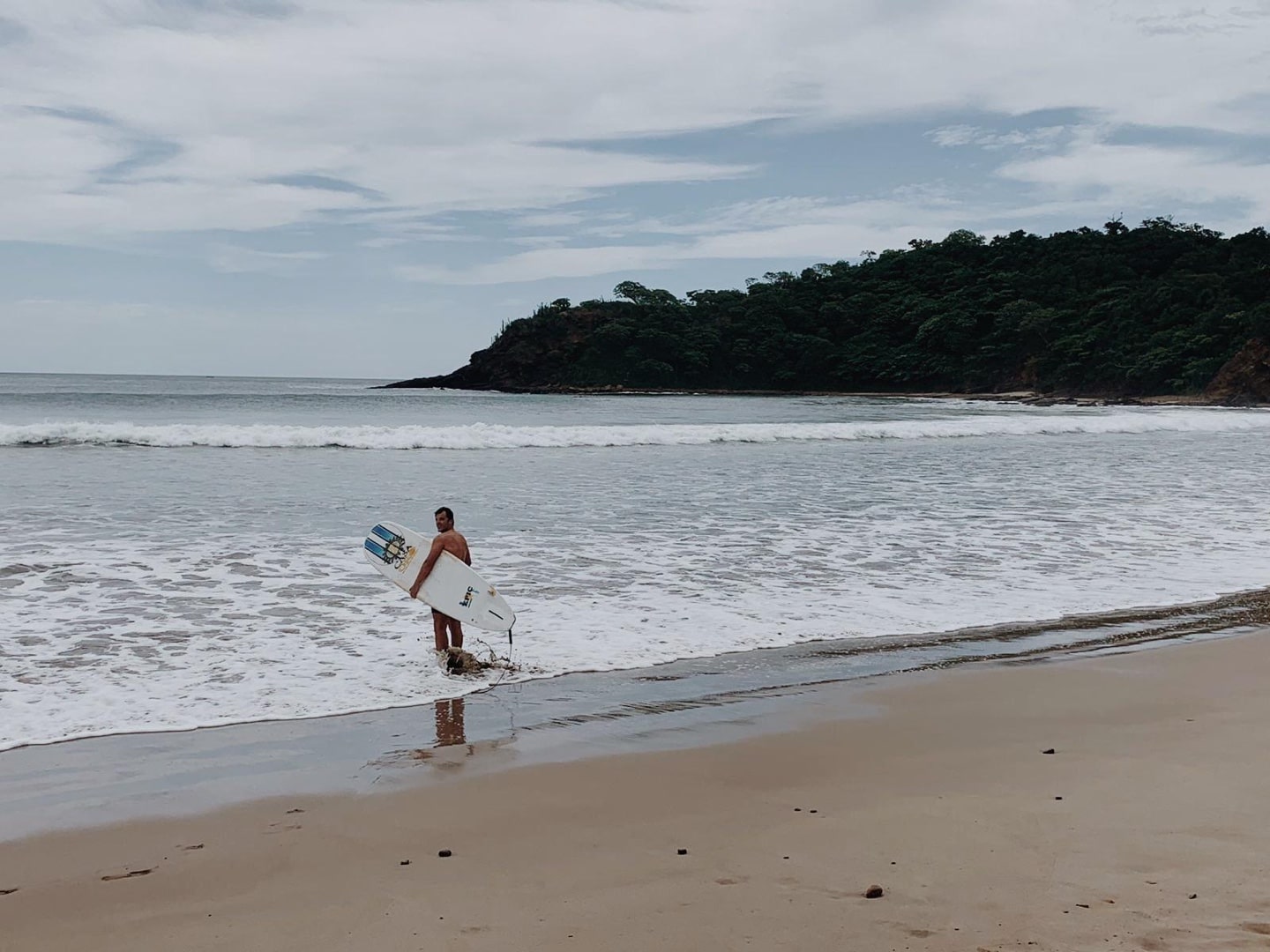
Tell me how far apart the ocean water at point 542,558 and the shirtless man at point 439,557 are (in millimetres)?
196

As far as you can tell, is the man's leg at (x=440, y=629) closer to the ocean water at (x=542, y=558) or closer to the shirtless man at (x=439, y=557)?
the shirtless man at (x=439, y=557)

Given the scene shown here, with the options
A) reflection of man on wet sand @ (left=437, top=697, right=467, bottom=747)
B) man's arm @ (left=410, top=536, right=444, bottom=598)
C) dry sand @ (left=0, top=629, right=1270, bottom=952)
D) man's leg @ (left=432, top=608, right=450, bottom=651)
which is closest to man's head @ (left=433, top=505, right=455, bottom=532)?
man's arm @ (left=410, top=536, right=444, bottom=598)

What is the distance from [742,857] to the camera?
3.83 meters

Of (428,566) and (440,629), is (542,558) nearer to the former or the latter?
(428,566)

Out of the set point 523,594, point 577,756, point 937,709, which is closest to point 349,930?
point 577,756

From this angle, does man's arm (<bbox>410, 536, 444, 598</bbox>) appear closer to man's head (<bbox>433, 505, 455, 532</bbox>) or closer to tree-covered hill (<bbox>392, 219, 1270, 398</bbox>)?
man's head (<bbox>433, 505, 455, 532</bbox>)

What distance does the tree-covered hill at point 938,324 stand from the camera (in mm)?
74562

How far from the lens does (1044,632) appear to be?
7.75 metres

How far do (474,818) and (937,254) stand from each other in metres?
110

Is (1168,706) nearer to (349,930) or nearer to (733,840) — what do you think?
(733,840)

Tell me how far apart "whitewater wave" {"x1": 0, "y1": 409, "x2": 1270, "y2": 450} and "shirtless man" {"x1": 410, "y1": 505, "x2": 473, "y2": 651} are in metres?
20.6

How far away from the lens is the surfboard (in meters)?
7.09

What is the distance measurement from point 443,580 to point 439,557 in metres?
0.18

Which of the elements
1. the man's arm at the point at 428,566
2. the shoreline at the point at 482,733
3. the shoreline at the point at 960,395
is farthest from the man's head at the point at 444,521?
the shoreline at the point at 960,395
